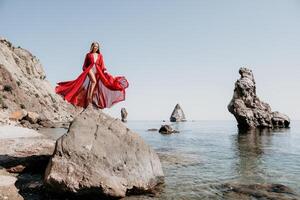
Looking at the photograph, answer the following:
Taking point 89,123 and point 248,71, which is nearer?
point 89,123

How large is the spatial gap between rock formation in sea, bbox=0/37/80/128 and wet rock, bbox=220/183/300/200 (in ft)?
150

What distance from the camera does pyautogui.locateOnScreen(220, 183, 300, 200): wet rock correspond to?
11.1 metres

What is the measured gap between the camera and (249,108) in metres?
66.2

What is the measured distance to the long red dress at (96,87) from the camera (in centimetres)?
1214

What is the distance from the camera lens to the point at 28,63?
311ft

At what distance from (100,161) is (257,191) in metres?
6.74

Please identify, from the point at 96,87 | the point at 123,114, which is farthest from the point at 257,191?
the point at 123,114

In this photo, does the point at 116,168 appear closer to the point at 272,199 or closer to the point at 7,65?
the point at 272,199

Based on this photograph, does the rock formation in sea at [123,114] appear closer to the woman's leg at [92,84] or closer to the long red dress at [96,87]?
the long red dress at [96,87]

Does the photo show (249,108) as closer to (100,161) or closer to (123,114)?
(100,161)

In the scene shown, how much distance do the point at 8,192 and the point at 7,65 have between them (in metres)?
79.2

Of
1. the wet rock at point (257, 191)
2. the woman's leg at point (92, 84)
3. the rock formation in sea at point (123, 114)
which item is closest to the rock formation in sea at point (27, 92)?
the rock formation in sea at point (123, 114)

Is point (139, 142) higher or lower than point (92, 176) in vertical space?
higher

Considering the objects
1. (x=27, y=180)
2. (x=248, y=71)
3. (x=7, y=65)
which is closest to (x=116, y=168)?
(x=27, y=180)
